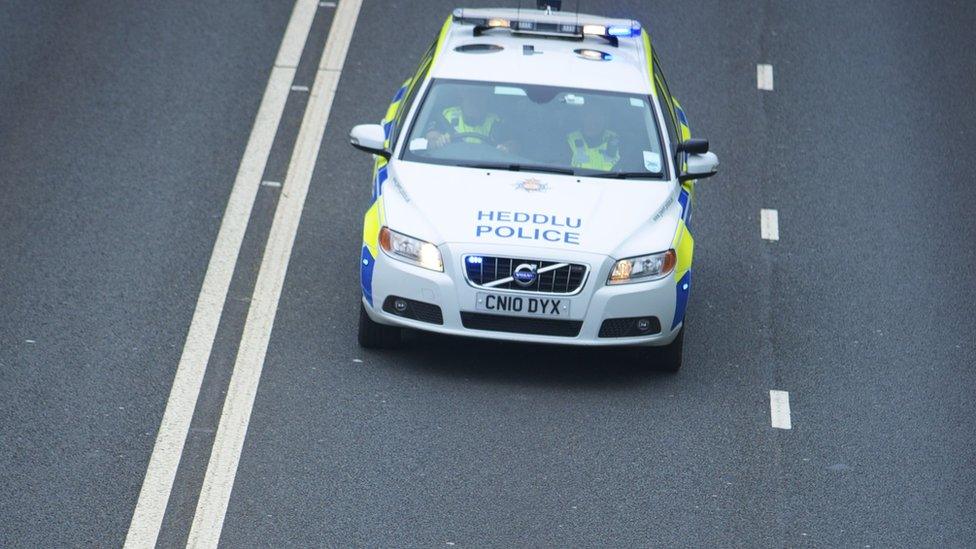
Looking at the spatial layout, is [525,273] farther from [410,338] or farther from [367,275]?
[410,338]

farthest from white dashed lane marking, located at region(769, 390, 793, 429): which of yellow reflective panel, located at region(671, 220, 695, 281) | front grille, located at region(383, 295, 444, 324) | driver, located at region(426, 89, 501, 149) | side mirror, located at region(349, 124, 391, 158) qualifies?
side mirror, located at region(349, 124, 391, 158)

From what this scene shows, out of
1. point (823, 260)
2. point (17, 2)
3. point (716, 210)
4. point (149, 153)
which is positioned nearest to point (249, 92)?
point (149, 153)

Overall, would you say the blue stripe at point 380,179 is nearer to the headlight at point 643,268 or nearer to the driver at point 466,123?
the driver at point 466,123

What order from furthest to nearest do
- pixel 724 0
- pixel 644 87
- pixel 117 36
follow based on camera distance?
pixel 724 0 → pixel 117 36 → pixel 644 87

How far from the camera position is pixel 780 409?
11.0 m

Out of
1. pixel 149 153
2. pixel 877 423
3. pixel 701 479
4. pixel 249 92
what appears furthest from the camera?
pixel 249 92

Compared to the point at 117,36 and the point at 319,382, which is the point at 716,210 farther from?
the point at 117,36

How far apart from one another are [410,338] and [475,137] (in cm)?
139

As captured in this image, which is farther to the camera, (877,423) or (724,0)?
(724,0)

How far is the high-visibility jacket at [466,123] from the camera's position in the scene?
1185cm

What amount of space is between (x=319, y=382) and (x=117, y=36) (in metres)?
6.61

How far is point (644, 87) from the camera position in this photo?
484 inches

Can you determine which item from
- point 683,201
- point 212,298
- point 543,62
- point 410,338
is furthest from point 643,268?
point 212,298

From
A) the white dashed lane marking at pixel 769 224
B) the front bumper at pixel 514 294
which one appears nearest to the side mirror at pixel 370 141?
the front bumper at pixel 514 294
